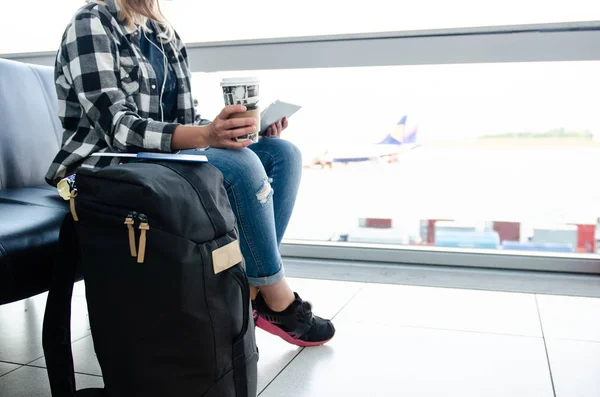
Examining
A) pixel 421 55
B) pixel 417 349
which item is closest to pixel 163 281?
pixel 417 349

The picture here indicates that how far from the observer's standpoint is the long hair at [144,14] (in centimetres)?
123

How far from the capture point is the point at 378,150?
2344mm

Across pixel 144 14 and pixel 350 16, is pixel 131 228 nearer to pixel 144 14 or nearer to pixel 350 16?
pixel 144 14

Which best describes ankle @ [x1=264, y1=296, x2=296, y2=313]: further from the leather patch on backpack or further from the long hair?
the long hair

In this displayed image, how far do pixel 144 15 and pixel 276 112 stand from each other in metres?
0.36

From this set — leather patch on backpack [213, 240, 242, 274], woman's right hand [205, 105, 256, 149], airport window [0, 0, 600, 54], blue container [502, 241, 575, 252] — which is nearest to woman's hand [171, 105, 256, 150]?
woman's right hand [205, 105, 256, 149]

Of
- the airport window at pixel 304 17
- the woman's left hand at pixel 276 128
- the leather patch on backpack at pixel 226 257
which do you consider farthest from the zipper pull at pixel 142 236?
the airport window at pixel 304 17

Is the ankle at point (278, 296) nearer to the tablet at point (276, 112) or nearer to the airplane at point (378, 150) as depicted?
the tablet at point (276, 112)

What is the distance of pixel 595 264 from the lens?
1977 mm

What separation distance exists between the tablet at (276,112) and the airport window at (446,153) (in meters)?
0.71

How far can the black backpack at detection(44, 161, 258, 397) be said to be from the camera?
3.05 ft

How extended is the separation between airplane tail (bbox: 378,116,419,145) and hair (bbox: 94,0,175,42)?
45.3 inches

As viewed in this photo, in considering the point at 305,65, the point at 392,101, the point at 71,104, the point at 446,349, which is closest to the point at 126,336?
the point at 71,104

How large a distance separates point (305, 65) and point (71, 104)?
3.34ft
